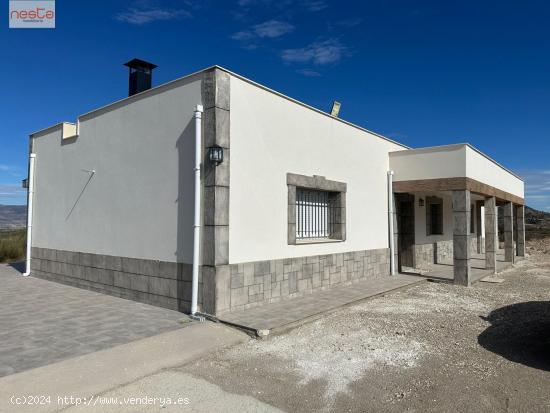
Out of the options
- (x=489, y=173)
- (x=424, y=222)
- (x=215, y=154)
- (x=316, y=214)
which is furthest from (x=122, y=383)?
(x=489, y=173)

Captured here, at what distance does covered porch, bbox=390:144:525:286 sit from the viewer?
35.3 ft

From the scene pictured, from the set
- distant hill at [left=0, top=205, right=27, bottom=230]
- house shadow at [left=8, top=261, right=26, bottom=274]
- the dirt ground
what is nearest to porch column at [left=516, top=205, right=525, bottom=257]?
the dirt ground

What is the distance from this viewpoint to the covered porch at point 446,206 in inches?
423

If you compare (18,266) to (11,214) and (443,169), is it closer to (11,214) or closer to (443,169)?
(443,169)

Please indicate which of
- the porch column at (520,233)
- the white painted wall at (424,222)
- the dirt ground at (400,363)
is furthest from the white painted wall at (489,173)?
the dirt ground at (400,363)

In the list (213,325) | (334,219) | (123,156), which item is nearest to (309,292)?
(334,219)

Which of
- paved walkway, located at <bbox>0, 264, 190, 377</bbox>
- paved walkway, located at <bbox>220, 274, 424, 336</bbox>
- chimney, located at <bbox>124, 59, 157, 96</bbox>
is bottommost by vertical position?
paved walkway, located at <bbox>0, 264, 190, 377</bbox>

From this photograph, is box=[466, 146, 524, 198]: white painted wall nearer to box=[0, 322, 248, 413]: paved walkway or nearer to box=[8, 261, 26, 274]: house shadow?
box=[0, 322, 248, 413]: paved walkway

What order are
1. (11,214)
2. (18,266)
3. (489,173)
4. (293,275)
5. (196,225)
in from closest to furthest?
(196,225)
(293,275)
(489,173)
(18,266)
(11,214)

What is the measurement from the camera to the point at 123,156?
28.1 feet

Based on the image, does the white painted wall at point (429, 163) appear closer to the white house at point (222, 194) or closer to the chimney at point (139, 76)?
the white house at point (222, 194)

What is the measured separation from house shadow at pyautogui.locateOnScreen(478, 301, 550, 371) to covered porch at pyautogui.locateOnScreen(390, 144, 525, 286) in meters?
2.98

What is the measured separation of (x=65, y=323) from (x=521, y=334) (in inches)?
291

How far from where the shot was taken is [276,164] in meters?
7.99
